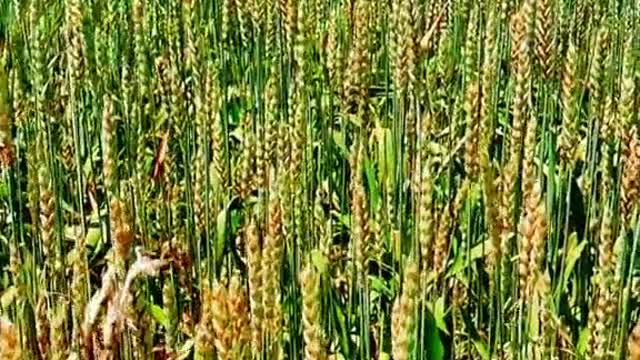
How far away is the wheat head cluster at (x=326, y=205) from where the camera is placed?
3.35 ft

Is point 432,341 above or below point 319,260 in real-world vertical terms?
below

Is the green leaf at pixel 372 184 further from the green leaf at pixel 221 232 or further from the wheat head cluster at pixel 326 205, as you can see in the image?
the green leaf at pixel 221 232

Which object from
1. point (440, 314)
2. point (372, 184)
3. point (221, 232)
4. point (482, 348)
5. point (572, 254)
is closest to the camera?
point (482, 348)

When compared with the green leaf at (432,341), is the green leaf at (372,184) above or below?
above

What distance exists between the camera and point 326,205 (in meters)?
2.04

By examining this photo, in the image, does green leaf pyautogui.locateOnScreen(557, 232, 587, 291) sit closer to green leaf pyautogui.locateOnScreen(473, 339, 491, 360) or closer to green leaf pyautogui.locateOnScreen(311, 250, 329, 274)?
green leaf pyautogui.locateOnScreen(473, 339, 491, 360)

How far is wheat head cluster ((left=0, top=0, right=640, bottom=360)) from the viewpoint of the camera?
1021mm

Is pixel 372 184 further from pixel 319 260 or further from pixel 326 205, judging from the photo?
pixel 319 260

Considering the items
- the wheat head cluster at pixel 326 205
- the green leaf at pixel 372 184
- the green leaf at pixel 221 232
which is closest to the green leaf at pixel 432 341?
the wheat head cluster at pixel 326 205

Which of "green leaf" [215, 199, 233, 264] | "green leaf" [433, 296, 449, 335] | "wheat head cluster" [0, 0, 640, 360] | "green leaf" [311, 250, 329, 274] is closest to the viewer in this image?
"wheat head cluster" [0, 0, 640, 360]

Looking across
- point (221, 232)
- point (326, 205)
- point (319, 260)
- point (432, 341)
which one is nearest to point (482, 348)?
point (432, 341)

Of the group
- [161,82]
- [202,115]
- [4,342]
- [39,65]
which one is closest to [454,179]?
[161,82]

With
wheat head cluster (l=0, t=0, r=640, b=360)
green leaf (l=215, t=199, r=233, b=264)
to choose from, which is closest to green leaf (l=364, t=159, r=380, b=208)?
wheat head cluster (l=0, t=0, r=640, b=360)

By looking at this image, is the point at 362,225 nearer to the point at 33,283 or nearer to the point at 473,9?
the point at 33,283
